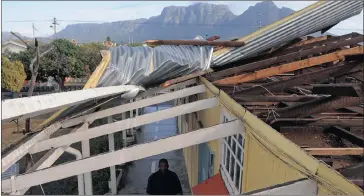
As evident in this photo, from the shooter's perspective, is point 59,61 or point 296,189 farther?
point 59,61

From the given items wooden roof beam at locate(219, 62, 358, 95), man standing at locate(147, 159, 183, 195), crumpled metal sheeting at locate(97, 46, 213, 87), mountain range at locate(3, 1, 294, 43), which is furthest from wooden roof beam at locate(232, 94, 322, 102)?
mountain range at locate(3, 1, 294, 43)

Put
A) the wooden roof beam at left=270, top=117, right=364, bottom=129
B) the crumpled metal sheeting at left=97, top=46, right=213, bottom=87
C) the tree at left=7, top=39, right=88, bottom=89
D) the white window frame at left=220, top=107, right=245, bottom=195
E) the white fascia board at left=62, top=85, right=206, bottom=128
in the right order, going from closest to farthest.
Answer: the wooden roof beam at left=270, top=117, right=364, bottom=129, the white window frame at left=220, top=107, right=245, bottom=195, the crumpled metal sheeting at left=97, top=46, right=213, bottom=87, the white fascia board at left=62, top=85, right=206, bottom=128, the tree at left=7, top=39, right=88, bottom=89

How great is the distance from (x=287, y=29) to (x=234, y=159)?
13.0ft

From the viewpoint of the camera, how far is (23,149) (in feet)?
11.4

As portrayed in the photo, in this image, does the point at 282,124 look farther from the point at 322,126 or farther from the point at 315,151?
the point at 315,151

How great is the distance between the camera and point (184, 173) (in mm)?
10750

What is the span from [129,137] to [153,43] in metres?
8.17

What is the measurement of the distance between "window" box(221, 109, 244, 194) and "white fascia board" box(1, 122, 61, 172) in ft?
8.44

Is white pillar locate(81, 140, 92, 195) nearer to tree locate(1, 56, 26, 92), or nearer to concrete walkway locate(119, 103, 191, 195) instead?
concrete walkway locate(119, 103, 191, 195)

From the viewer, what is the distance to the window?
3.54 m

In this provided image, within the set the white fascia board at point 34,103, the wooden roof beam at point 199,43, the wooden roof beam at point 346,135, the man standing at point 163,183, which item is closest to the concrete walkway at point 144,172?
the man standing at point 163,183

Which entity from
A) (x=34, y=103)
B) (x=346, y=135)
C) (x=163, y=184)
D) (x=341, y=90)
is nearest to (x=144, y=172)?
(x=163, y=184)

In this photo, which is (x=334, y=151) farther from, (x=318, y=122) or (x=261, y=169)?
(x=318, y=122)

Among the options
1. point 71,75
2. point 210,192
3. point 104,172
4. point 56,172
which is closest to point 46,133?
point 56,172
